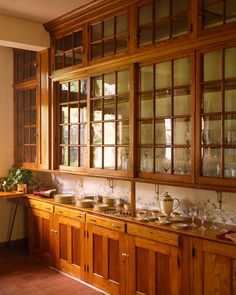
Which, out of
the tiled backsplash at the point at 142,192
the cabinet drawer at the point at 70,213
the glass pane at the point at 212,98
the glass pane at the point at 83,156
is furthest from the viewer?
the glass pane at the point at 83,156

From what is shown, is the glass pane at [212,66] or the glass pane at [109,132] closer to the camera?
the glass pane at [212,66]

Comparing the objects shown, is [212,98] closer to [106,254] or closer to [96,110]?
[96,110]

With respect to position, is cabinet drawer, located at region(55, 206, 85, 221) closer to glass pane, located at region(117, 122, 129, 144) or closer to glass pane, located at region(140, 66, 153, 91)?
glass pane, located at region(117, 122, 129, 144)

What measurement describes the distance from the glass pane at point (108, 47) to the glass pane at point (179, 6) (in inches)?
30.5

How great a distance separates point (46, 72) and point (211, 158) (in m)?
2.49

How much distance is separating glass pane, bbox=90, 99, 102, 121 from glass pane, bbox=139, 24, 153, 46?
79cm

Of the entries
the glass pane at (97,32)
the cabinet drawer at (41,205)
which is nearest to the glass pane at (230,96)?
the glass pane at (97,32)

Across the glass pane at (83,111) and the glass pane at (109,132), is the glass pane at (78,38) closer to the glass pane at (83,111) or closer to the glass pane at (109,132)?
the glass pane at (83,111)

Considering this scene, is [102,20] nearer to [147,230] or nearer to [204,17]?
[204,17]

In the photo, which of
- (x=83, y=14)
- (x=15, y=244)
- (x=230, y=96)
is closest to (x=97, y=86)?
(x=83, y=14)

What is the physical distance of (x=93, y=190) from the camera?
14.4ft

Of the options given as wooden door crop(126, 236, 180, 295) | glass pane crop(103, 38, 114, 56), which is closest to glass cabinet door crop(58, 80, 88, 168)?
glass pane crop(103, 38, 114, 56)

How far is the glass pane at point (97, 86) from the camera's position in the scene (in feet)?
12.9

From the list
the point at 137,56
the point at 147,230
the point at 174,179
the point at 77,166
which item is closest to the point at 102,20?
the point at 137,56
